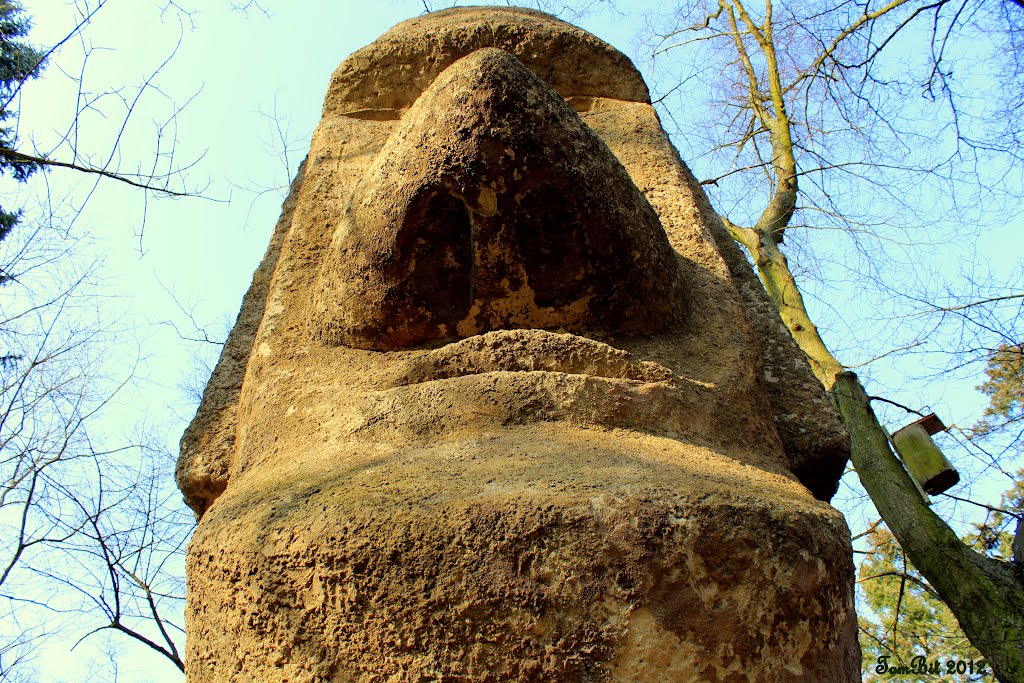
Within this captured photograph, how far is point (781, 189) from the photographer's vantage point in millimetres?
6023

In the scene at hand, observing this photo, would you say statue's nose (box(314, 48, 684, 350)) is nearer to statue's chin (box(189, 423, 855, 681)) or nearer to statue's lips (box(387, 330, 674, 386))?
statue's lips (box(387, 330, 674, 386))

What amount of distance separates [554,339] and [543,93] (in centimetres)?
42

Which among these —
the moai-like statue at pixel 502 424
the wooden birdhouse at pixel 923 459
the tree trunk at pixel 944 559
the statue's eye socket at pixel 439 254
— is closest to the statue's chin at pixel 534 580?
the moai-like statue at pixel 502 424

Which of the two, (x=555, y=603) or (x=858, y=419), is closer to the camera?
(x=555, y=603)

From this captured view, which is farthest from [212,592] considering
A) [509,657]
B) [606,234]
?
[606,234]

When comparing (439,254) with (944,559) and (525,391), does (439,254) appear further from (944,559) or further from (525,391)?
(944,559)

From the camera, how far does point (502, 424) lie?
4.15 feet

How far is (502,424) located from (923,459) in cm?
362

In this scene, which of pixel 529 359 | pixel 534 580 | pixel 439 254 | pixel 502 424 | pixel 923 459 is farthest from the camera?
pixel 923 459

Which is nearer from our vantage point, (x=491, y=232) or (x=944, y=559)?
(x=491, y=232)

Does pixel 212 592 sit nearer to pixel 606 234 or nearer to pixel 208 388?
pixel 208 388

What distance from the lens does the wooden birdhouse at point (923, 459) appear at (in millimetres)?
4184

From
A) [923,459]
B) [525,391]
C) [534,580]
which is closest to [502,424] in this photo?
[525,391]

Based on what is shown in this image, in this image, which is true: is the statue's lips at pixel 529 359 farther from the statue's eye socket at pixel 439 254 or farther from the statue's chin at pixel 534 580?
the statue's chin at pixel 534 580
